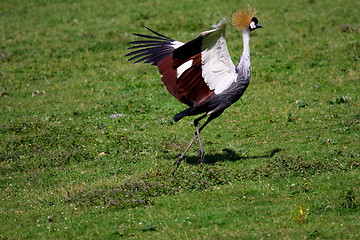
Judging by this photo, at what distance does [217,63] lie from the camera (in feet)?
36.6

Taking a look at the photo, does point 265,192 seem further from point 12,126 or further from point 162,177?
point 12,126

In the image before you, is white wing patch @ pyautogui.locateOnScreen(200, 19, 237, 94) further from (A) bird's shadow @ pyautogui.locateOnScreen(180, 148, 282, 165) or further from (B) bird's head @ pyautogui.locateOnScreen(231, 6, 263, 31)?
(A) bird's shadow @ pyautogui.locateOnScreen(180, 148, 282, 165)

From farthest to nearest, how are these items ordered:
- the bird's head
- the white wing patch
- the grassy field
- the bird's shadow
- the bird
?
the bird's shadow, the bird's head, the bird, the white wing patch, the grassy field

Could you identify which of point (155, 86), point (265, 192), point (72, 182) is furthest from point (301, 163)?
point (155, 86)

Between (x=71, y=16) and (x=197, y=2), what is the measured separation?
614cm

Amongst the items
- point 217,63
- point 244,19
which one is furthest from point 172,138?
point 244,19

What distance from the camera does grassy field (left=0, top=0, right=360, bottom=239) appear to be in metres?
8.61

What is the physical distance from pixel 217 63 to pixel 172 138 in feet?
9.47

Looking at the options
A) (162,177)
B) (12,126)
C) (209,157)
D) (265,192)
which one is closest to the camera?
(265,192)

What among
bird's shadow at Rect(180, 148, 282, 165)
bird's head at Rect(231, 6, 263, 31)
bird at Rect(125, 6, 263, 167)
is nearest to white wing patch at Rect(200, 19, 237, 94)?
bird at Rect(125, 6, 263, 167)

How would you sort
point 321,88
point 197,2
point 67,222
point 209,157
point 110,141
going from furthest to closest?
point 197,2 → point 321,88 → point 110,141 → point 209,157 → point 67,222

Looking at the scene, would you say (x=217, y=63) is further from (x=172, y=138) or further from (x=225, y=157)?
(x=172, y=138)

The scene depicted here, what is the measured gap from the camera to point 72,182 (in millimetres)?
10883

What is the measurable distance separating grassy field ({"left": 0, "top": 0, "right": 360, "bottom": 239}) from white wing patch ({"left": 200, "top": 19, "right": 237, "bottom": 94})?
5.27 feet
